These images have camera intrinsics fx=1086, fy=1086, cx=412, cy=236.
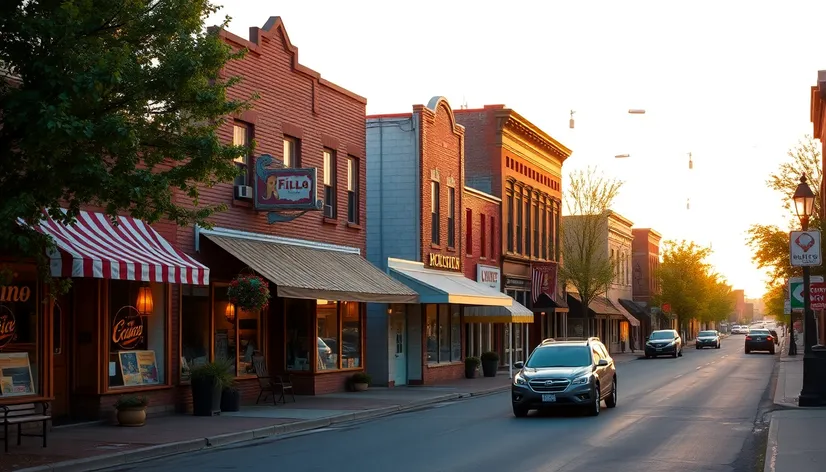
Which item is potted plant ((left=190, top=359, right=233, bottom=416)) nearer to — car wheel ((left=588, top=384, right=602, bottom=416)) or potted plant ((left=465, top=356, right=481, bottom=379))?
car wheel ((left=588, top=384, right=602, bottom=416))

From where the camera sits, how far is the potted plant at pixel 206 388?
867 inches

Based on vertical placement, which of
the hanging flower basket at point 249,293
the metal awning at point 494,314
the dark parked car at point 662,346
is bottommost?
the dark parked car at point 662,346

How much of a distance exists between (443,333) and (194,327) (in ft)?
50.7

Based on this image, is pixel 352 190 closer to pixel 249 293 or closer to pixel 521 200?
pixel 249 293

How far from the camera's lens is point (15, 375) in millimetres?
18359

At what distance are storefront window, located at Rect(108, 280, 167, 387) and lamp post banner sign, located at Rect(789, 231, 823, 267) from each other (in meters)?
13.5

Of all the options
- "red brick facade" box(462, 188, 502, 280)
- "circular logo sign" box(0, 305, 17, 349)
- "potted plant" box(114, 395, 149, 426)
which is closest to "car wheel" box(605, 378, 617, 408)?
"potted plant" box(114, 395, 149, 426)

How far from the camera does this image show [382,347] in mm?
33562

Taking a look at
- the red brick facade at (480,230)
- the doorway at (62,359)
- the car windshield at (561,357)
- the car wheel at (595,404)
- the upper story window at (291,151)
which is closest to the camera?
the doorway at (62,359)

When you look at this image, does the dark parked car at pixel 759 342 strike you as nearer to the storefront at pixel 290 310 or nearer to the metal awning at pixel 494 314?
the metal awning at pixel 494 314

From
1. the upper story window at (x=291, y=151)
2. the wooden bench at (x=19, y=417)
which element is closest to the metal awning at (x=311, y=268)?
the upper story window at (x=291, y=151)

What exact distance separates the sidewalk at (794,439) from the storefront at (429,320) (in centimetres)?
1115

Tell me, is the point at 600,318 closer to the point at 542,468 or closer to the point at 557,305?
the point at 557,305

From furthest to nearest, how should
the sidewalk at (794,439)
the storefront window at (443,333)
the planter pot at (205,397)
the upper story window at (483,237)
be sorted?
the upper story window at (483,237), the storefront window at (443,333), the planter pot at (205,397), the sidewalk at (794,439)
